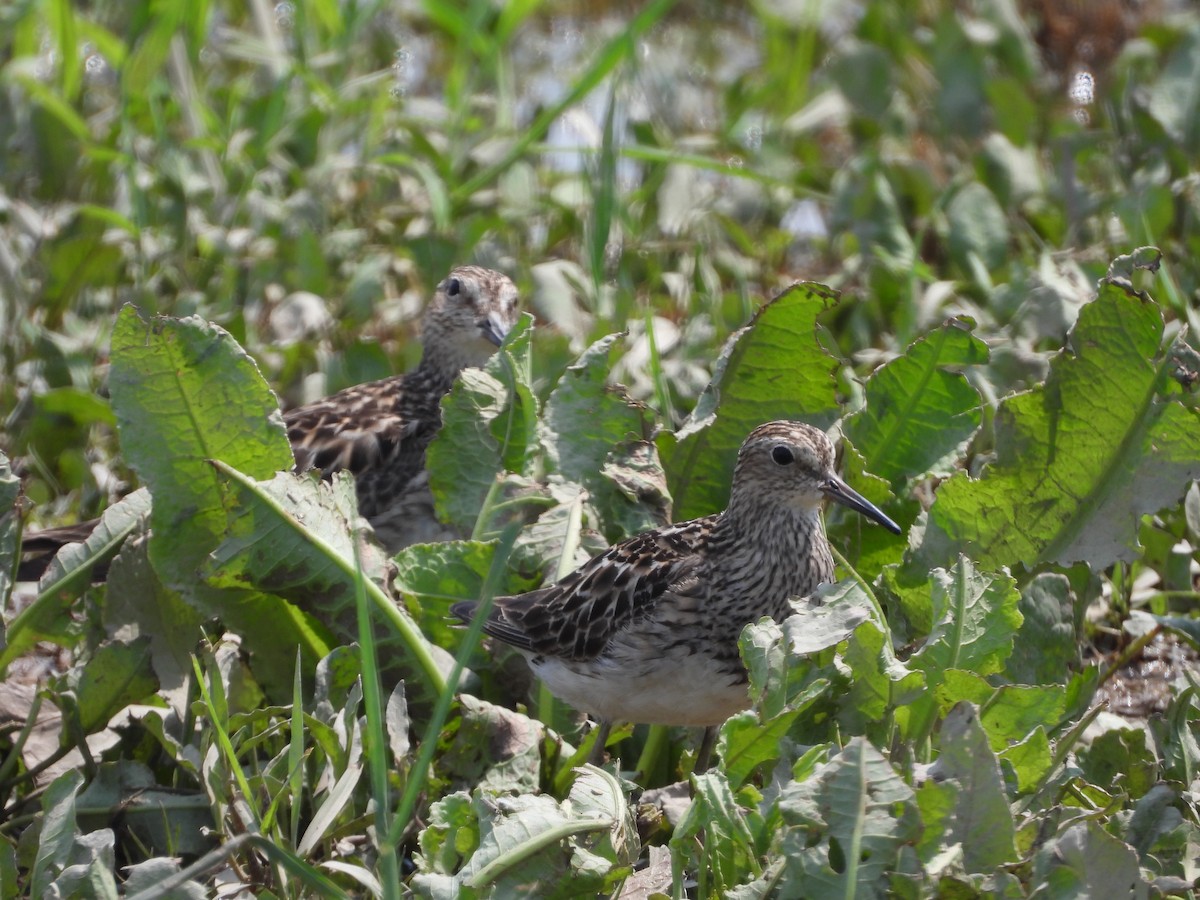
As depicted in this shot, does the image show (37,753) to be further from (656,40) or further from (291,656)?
(656,40)

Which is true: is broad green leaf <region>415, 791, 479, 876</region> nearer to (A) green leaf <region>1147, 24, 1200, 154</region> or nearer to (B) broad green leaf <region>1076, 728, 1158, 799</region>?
(B) broad green leaf <region>1076, 728, 1158, 799</region>

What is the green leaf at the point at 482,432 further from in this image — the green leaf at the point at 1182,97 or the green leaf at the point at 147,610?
the green leaf at the point at 1182,97

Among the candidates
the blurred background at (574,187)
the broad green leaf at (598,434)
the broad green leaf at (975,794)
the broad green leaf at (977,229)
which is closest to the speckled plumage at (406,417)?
the blurred background at (574,187)

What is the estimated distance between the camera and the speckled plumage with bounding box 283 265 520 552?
19.1 feet

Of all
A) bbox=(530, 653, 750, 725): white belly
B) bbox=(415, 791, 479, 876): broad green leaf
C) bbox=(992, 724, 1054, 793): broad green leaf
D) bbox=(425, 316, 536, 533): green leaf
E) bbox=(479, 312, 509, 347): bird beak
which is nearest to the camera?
bbox=(992, 724, 1054, 793): broad green leaf

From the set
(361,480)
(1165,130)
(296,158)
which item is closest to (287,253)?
(296,158)

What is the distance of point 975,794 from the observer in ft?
10.3

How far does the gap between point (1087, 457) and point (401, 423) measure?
272 centimetres

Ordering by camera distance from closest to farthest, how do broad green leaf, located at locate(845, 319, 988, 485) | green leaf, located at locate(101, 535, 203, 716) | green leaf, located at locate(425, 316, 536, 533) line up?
green leaf, located at locate(101, 535, 203, 716), broad green leaf, located at locate(845, 319, 988, 485), green leaf, located at locate(425, 316, 536, 533)

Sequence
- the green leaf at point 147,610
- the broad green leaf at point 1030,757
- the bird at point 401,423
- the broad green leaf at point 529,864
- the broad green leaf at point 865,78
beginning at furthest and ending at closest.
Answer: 1. the broad green leaf at point 865,78
2. the bird at point 401,423
3. the green leaf at point 147,610
4. the broad green leaf at point 1030,757
5. the broad green leaf at point 529,864

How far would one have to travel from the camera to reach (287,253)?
738 centimetres

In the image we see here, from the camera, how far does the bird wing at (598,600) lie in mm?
4426

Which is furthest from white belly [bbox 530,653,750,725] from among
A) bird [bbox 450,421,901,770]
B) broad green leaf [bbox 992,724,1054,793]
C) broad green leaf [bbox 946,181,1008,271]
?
broad green leaf [bbox 946,181,1008,271]

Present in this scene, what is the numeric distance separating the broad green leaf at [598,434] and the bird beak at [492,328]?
5.29ft
